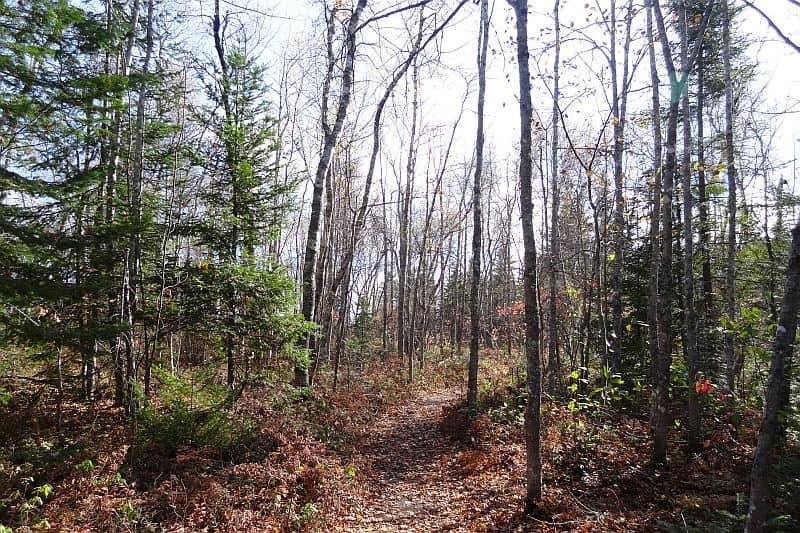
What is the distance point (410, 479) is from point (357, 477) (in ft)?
3.38

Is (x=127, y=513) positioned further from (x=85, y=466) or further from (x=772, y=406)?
(x=772, y=406)

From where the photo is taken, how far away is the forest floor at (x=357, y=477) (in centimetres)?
537

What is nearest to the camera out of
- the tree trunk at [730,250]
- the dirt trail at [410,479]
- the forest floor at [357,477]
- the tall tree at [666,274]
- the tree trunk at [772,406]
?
the tree trunk at [772,406]

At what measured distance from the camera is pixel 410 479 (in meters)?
8.22

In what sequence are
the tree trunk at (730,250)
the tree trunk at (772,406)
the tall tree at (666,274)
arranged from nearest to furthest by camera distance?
the tree trunk at (772,406), the tall tree at (666,274), the tree trunk at (730,250)

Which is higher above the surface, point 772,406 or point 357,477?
point 772,406

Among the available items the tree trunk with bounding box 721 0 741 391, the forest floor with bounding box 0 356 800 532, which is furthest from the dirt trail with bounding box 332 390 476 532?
the tree trunk with bounding box 721 0 741 391

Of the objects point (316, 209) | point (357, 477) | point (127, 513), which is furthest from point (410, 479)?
point (316, 209)

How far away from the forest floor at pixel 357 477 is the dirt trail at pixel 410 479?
37 mm

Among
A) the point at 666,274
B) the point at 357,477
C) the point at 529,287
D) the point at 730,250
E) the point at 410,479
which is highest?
the point at 730,250

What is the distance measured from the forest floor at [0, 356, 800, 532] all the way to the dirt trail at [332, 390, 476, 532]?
0.04 m

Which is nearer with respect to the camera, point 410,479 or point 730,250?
point 410,479

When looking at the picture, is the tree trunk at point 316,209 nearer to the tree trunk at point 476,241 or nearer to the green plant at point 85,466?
the tree trunk at point 476,241

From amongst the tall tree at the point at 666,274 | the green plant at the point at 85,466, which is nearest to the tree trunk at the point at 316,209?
the green plant at the point at 85,466
